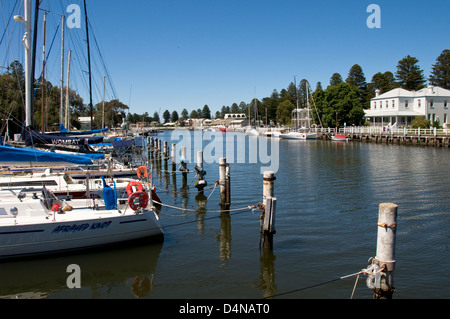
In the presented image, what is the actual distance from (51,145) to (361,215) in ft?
50.8

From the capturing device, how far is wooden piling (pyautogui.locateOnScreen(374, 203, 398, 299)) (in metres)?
7.77

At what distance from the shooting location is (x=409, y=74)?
106938 millimetres

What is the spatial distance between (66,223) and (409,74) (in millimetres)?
113642

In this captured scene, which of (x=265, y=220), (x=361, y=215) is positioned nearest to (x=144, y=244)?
(x=265, y=220)

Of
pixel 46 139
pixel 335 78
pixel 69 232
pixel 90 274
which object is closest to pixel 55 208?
pixel 69 232

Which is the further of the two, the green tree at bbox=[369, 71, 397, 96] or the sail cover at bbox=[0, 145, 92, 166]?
the green tree at bbox=[369, 71, 397, 96]

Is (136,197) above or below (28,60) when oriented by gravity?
below

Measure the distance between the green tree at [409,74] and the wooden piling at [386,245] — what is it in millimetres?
109849

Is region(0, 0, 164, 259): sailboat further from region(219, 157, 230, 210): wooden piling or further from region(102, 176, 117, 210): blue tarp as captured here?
region(219, 157, 230, 210): wooden piling

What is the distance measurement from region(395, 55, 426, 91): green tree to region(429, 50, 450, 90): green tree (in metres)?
7.77

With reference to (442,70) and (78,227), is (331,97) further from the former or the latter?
(78,227)

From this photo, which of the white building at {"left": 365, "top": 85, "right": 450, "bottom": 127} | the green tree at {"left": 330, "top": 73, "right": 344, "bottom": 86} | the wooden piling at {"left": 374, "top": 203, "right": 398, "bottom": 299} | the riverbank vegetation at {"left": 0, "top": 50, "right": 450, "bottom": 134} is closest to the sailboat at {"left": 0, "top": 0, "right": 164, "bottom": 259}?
the wooden piling at {"left": 374, "top": 203, "right": 398, "bottom": 299}

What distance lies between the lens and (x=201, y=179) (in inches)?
878

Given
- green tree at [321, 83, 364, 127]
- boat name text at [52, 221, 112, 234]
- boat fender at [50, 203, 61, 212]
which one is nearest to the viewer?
boat name text at [52, 221, 112, 234]
